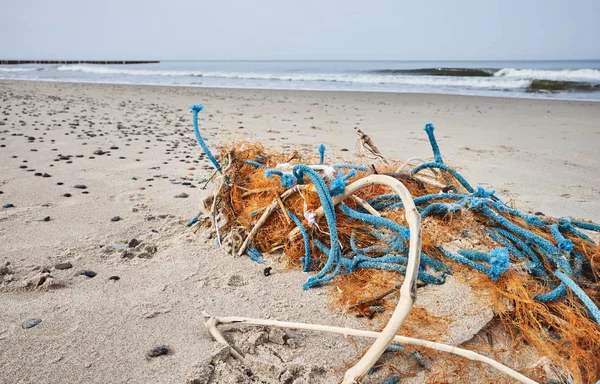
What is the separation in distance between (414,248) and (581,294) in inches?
34.2

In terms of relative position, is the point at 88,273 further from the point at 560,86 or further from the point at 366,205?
the point at 560,86

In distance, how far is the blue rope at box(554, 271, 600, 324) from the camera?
1.63 metres

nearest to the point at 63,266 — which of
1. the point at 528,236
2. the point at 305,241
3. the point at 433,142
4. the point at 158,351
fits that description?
the point at 158,351

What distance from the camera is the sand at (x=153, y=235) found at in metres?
1.85

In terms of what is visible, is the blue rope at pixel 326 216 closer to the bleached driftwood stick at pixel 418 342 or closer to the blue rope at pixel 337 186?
the blue rope at pixel 337 186

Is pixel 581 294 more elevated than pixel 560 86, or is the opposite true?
pixel 560 86

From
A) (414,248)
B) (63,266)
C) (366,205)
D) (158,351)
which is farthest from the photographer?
(63,266)

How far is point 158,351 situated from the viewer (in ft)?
6.15

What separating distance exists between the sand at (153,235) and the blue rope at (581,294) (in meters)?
0.90

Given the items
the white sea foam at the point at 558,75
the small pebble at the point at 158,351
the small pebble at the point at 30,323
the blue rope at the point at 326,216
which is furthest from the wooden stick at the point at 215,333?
the white sea foam at the point at 558,75

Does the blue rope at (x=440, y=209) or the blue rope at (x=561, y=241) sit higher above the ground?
the blue rope at (x=440, y=209)

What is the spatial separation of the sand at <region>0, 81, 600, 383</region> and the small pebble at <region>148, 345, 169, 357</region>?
3 cm

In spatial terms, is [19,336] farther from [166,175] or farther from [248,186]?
[166,175]

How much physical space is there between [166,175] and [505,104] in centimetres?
1194
